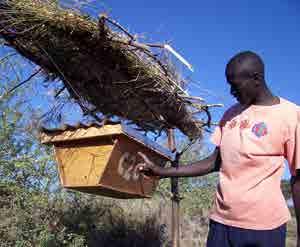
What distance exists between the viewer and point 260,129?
254 centimetres

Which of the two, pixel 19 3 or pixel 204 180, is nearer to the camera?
pixel 19 3

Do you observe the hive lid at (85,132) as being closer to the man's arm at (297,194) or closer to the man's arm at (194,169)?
the man's arm at (194,169)

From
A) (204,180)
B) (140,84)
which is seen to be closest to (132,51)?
(140,84)

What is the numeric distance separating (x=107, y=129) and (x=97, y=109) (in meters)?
1.00

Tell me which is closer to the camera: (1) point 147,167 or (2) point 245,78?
(2) point 245,78

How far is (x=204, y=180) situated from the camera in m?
9.45

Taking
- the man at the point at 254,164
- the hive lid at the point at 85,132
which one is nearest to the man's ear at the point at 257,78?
the man at the point at 254,164

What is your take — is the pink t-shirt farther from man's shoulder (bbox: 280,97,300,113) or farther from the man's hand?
the man's hand

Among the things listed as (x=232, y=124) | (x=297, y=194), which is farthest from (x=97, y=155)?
(x=297, y=194)

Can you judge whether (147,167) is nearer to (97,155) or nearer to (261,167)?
(97,155)

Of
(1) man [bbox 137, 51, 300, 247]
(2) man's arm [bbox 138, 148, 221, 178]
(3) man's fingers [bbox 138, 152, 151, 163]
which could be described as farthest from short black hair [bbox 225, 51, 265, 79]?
(3) man's fingers [bbox 138, 152, 151, 163]

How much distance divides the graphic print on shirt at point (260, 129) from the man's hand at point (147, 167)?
901 millimetres

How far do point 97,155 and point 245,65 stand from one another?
119cm

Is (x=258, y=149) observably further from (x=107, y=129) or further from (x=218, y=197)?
(x=107, y=129)
